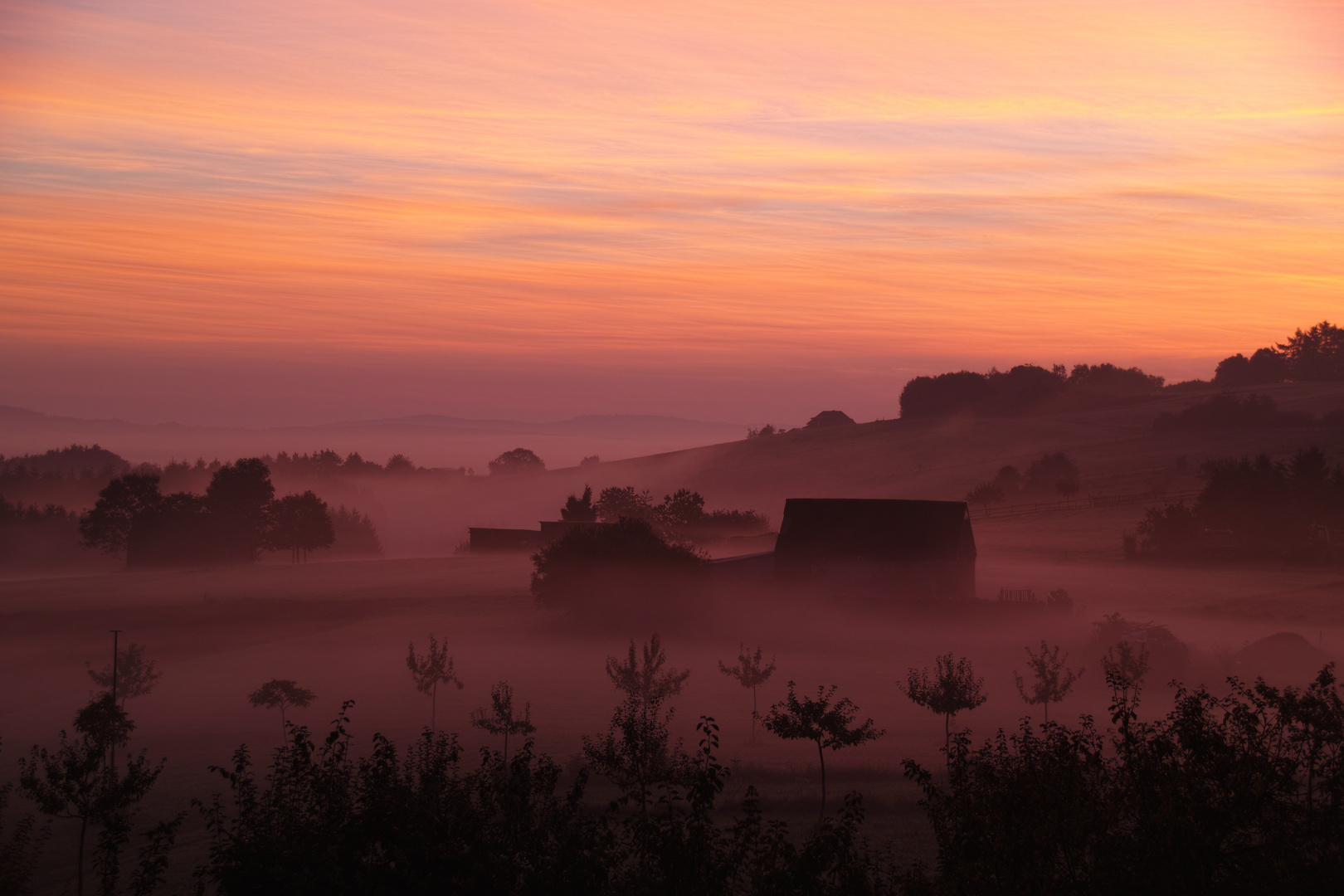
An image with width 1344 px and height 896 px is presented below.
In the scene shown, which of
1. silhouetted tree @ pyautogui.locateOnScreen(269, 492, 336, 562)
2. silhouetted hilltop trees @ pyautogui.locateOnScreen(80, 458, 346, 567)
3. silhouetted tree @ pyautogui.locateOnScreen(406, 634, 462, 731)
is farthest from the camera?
silhouetted tree @ pyautogui.locateOnScreen(269, 492, 336, 562)

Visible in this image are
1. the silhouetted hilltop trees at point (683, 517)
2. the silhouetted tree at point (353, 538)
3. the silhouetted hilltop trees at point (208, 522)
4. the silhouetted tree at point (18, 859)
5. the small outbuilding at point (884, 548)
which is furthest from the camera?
the silhouetted tree at point (353, 538)

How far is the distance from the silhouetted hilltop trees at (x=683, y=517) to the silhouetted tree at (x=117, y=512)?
1675 inches

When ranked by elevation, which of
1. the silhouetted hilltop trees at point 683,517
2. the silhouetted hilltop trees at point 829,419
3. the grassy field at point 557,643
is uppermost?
the silhouetted hilltop trees at point 829,419

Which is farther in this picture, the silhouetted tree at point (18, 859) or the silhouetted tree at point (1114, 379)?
the silhouetted tree at point (1114, 379)

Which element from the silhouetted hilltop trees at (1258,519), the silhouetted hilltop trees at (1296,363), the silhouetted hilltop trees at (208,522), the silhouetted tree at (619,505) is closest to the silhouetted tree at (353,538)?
the silhouetted hilltop trees at (208,522)

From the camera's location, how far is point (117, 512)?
93.1 m

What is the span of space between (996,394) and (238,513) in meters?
114

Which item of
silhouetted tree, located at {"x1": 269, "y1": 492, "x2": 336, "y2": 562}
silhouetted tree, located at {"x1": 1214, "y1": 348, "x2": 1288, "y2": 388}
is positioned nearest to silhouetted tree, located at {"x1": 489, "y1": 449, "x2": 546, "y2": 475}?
silhouetted tree, located at {"x1": 269, "y1": 492, "x2": 336, "y2": 562}

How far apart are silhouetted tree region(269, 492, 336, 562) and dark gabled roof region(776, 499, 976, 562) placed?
5291 cm

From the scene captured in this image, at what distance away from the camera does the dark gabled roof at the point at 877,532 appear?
53.1 meters

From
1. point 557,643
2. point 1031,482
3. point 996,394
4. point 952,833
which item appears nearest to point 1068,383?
point 996,394

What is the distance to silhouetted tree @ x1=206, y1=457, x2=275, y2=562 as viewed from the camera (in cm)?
8956

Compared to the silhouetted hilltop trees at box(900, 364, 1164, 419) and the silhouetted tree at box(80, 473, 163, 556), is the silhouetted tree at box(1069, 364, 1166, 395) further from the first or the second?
the silhouetted tree at box(80, 473, 163, 556)

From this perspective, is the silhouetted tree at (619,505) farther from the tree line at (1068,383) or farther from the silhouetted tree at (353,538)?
the tree line at (1068,383)
